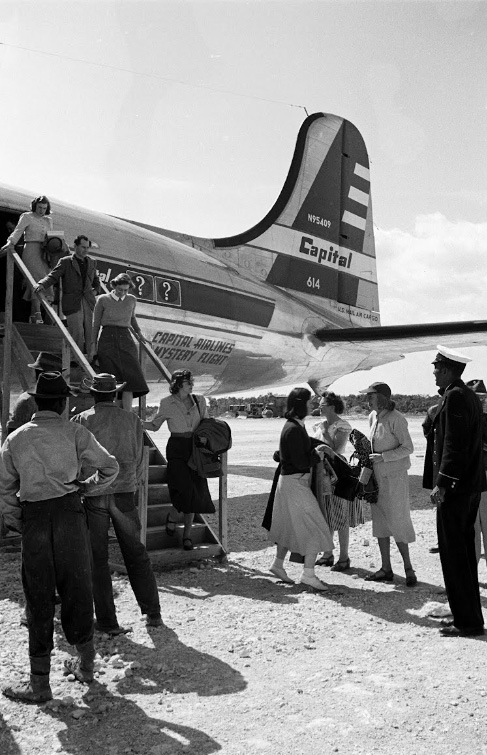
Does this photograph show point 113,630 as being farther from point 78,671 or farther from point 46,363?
point 46,363

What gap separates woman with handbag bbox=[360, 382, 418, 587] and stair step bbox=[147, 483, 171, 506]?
2240mm

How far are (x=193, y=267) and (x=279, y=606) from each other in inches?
297

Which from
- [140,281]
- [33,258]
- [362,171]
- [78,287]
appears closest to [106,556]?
[78,287]

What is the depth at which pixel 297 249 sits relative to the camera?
16234 millimetres

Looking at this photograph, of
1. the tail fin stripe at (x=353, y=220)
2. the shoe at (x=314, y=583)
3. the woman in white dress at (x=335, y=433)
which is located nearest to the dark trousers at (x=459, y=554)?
A: the shoe at (x=314, y=583)

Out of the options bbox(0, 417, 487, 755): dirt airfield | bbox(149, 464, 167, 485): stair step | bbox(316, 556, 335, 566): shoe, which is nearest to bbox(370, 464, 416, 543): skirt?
bbox(0, 417, 487, 755): dirt airfield

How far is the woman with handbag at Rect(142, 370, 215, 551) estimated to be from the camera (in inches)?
269

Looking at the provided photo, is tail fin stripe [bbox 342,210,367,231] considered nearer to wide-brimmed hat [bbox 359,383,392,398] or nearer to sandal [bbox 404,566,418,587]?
wide-brimmed hat [bbox 359,383,392,398]

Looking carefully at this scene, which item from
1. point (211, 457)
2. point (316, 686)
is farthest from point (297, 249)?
point (316, 686)

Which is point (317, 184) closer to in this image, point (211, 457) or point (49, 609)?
point (211, 457)

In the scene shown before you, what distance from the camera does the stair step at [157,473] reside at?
299 inches

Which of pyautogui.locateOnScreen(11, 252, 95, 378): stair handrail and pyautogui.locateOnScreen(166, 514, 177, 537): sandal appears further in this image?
pyautogui.locateOnScreen(166, 514, 177, 537): sandal

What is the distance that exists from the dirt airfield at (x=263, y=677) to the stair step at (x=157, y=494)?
94 centimetres

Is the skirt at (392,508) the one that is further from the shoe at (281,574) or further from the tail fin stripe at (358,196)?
the tail fin stripe at (358,196)
